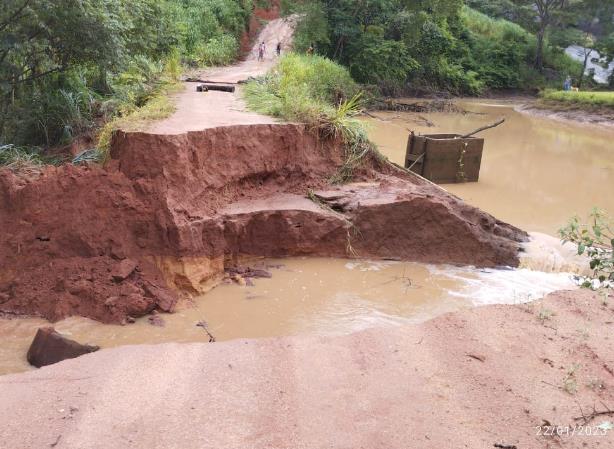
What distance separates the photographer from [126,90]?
28.4 ft

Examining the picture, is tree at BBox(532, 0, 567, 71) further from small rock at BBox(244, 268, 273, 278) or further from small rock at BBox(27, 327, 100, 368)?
small rock at BBox(27, 327, 100, 368)

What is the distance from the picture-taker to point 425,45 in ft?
96.9

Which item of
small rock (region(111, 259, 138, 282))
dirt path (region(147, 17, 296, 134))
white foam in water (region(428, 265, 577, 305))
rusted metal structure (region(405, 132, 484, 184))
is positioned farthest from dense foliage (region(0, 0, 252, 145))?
rusted metal structure (region(405, 132, 484, 184))

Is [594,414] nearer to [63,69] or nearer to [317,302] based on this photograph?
[317,302]

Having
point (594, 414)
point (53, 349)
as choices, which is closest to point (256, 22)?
point (53, 349)

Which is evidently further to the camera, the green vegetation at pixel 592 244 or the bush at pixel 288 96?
the bush at pixel 288 96

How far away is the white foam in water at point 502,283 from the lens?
21.1 feet

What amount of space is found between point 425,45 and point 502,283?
81.8 ft

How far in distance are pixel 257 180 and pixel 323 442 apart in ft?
16.1

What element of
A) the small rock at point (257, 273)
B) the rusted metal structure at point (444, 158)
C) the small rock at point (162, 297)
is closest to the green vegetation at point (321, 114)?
the small rock at point (257, 273)

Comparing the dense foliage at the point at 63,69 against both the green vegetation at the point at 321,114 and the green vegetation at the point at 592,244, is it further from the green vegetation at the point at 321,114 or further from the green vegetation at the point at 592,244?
the green vegetation at the point at 592,244

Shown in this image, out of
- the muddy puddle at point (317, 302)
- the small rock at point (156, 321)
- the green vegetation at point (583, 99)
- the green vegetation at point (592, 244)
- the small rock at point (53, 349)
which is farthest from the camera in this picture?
the green vegetation at point (583, 99)

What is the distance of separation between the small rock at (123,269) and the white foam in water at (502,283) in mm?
3425

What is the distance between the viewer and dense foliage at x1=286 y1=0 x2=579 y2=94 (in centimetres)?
2492
